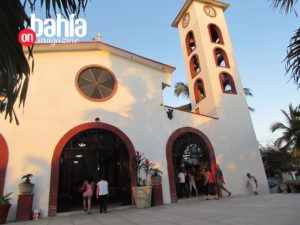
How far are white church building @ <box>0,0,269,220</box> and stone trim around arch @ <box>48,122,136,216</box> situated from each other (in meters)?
0.04

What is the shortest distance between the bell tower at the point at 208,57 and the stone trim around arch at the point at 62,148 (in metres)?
6.29

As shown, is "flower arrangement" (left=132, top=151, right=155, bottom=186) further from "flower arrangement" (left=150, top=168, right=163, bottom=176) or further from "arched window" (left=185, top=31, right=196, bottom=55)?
"arched window" (left=185, top=31, right=196, bottom=55)

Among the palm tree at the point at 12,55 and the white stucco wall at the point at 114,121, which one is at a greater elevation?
the white stucco wall at the point at 114,121

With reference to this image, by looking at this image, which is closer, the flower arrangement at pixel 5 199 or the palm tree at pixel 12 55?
the palm tree at pixel 12 55

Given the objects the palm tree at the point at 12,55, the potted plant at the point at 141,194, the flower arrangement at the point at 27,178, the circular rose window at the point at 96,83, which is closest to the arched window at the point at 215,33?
the circular rose window at the point at 96,83

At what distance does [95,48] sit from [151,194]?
8.14 meters

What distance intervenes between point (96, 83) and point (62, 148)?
Answer: 3816mm

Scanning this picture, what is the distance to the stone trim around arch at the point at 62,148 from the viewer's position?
9932 millimetres

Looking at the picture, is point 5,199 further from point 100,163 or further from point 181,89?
point 181,89

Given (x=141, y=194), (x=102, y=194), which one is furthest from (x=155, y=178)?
(x=102, y=194)

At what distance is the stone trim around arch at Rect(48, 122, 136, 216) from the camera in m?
9.93

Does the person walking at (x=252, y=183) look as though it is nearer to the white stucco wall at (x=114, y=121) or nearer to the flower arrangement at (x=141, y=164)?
the white stucco wall at (x=114, y=121)

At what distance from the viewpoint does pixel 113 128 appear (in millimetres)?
11891

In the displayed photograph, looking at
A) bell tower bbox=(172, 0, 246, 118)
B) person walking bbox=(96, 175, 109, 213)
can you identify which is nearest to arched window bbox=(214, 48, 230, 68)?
bell tower bbox=(172, 0, 246, 118)
